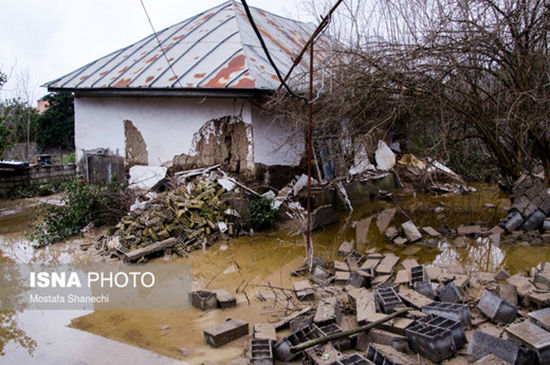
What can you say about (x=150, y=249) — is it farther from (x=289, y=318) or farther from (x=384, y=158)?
(x=384, y=158)

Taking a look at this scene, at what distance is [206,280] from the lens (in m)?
5.70

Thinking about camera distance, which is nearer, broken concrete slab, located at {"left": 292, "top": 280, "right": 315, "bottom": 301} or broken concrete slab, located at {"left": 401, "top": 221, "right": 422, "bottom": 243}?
broken concrete slab, located at {"left": 292, "top": 280, "right": 315, "bottom": 301}

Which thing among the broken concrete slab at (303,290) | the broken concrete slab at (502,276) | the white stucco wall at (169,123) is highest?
the white stucco wall at (169,123)

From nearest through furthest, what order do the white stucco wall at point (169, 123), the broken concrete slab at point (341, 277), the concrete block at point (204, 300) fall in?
the concrete block at point (204, 300) < the broken concrete slab at point (341, 277) < the white stucco wall at point (169, 123)

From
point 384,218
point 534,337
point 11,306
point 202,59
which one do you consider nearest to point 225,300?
point 11,306

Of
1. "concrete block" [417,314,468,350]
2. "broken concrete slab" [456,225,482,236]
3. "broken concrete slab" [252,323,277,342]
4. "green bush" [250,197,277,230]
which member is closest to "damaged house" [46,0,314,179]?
"green bush" [250,197,277,230]

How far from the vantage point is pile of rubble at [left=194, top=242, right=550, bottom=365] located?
336 cm

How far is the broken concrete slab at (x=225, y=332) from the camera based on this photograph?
3891 millimetres

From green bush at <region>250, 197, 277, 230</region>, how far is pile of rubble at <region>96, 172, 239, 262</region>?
384mm

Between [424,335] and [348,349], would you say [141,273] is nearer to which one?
[348,349]

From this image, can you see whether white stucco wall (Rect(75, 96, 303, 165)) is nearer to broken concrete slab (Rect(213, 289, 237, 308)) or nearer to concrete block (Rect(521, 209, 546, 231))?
broken concrete slab (Rect(213, 289, 237, 308))

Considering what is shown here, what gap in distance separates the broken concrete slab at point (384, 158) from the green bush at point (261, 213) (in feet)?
17.9

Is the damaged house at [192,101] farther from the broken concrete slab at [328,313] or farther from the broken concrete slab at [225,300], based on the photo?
the broken concrete slab at [328,313]

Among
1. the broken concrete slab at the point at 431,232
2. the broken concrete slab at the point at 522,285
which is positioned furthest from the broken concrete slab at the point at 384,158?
the broken concrete slab at the point at 522,285
